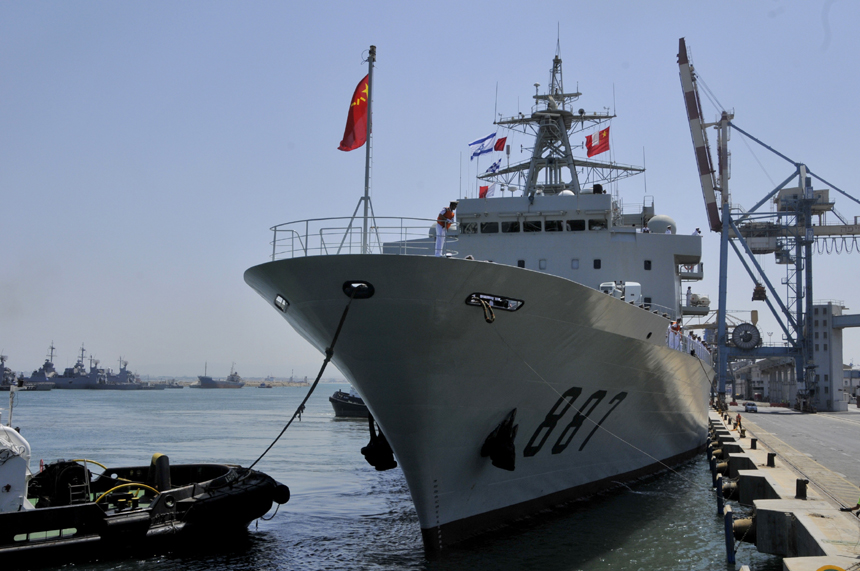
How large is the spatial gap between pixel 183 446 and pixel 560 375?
22042 millimetres

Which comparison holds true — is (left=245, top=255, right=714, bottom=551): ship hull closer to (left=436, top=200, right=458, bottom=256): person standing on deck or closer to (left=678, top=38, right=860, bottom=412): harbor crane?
(left=436, top=200, right=458, bottom=256): person standing on deck

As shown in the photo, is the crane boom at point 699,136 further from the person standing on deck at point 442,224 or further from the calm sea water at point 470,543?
the person standing on deck at point 442,224

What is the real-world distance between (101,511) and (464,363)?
6229 millimetres

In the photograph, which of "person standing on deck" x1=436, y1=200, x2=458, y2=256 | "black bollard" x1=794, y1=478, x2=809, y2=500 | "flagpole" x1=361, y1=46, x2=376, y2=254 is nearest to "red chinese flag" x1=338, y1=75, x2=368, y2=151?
"flagpole" x1=361, y1=46, x2=376, y2=254

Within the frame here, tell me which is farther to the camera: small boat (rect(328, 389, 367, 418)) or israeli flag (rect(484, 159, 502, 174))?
small boat (rect(328, 389, 367, 418))

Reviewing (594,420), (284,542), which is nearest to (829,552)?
(594,420)

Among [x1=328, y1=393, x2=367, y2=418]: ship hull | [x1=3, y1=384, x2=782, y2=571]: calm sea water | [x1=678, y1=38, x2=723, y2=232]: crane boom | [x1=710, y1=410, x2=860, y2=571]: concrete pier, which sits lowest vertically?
[x1=328, y1=393, x2=367, y2=418]: ship hull

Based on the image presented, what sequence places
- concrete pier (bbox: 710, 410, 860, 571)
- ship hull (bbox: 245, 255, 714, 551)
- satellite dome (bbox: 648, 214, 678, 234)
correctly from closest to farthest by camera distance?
concrete pier (bbox: 710, 410, 860, 571) → ship hull (bbox: 245, 255, 714, 551) → satellite dome (bbox: 648, 214, 678, 234)

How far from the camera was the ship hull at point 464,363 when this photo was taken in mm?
8109

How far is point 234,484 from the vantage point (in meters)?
11.8

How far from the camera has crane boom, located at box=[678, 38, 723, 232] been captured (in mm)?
42344

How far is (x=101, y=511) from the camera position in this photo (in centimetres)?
1027

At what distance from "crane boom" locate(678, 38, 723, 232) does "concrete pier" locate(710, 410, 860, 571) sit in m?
34.6

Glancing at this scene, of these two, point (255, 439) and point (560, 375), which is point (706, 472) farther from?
point (255, 439)
